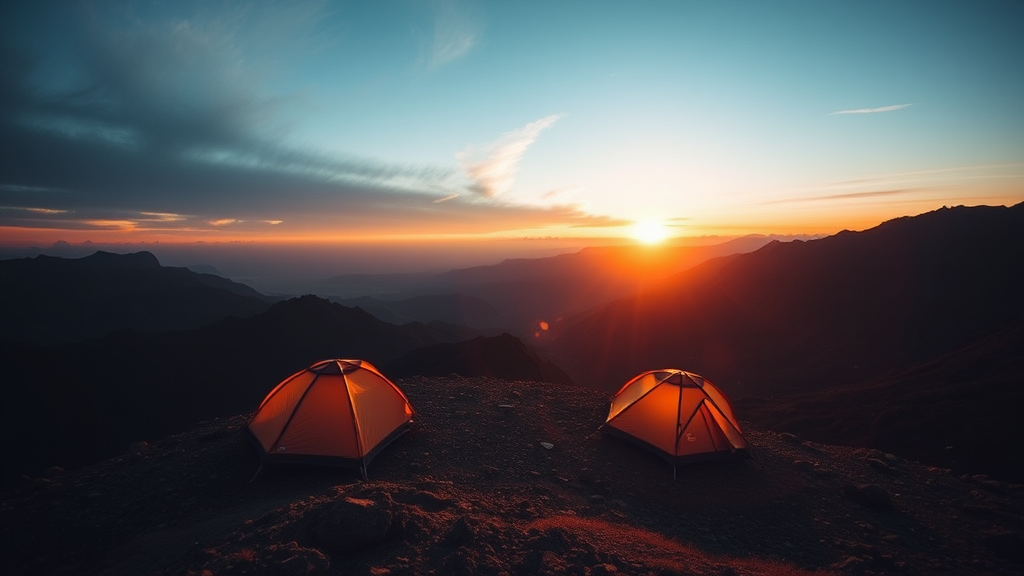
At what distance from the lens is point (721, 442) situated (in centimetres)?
1005

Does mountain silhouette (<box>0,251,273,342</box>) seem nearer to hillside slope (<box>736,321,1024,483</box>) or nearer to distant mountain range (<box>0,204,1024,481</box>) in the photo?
distant mountain range (<box>0,204,1024,481</box>)

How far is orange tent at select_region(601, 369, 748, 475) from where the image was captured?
32.1ft

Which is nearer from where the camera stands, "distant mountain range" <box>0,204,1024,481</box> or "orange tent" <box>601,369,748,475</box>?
"orange tent" <box>601,369,748,475</box>

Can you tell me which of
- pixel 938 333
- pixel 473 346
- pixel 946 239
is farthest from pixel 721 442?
pixel 946 239

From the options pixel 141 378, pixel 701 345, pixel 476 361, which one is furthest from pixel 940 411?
pixel 141 378

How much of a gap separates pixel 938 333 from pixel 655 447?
54.1 metres

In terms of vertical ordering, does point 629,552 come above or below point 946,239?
below

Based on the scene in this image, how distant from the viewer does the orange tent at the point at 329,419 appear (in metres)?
8.45

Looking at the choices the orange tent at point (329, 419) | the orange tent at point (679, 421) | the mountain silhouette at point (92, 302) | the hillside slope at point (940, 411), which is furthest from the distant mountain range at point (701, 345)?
the orange tent at point (329, 419)

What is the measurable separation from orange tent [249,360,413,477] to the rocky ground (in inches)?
17.3

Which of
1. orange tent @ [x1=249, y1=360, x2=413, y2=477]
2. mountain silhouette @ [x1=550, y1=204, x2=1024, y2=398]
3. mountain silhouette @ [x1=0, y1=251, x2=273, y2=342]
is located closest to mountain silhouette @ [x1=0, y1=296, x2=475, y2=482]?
mountain silhouette @ [x1=0, y1=251, x2=273, y2=342]

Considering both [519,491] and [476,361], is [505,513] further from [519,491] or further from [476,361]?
[476,361]

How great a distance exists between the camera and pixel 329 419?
28.8ft

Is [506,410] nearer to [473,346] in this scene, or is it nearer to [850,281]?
[473,346]
